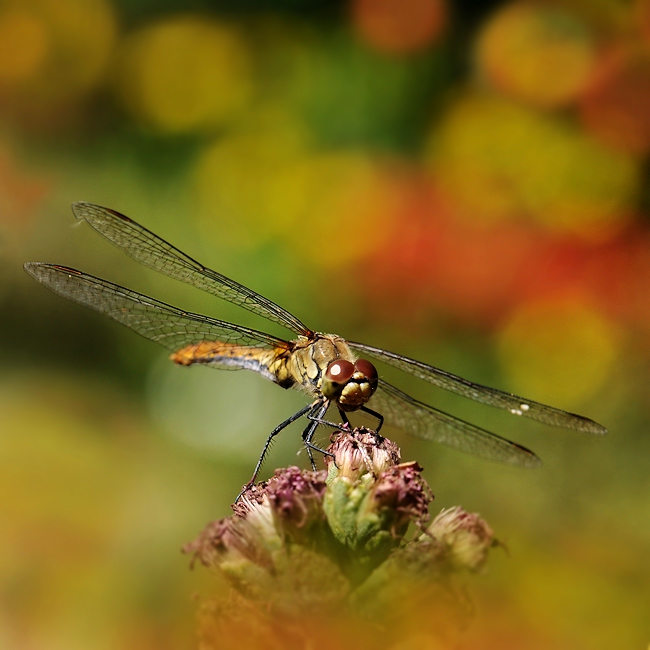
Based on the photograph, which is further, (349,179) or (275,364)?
(349,179)

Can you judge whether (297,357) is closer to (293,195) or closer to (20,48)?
(293,195)

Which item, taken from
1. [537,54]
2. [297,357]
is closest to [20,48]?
[537,54]

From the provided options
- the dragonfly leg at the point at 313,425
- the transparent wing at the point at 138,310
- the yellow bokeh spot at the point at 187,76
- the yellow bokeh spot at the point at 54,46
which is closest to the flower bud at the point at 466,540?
the dragonfly leg at the point at 313,425

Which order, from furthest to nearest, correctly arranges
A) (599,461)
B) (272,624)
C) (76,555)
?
1. (76,555)
2. (599,461)
3. (272,624)

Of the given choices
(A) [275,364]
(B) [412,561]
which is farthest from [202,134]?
(B) [412,561]

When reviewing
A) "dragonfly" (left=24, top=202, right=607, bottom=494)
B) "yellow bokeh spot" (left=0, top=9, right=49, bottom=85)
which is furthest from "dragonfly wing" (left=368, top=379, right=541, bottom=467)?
"yellow bokeh spot" (left=0, top=9, right=49, bottom=85)

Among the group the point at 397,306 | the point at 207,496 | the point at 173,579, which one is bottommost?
the point at 173,579

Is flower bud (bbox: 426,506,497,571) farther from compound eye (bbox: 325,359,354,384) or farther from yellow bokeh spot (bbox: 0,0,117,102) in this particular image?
yellow bokeh spot (bbox: 0,0,117,102)

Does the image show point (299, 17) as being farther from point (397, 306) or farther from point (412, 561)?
point (412, 561)
